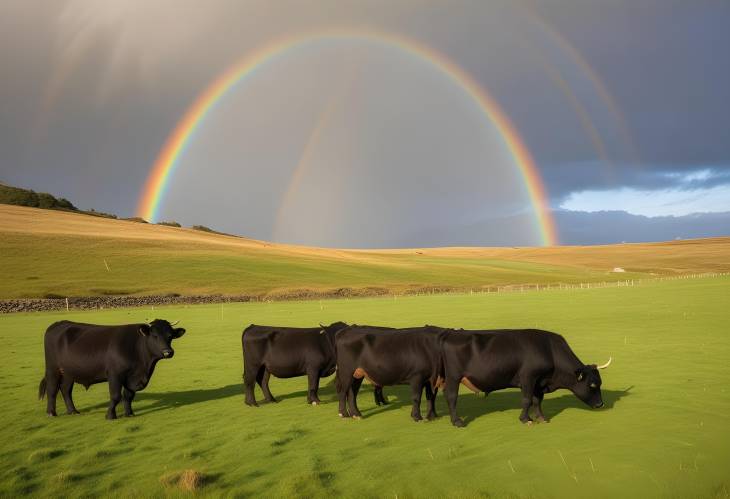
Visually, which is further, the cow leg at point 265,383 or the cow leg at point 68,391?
the cow leg at point 265,383

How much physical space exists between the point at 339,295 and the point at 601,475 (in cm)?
5852

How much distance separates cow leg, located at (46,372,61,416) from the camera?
13.5 m

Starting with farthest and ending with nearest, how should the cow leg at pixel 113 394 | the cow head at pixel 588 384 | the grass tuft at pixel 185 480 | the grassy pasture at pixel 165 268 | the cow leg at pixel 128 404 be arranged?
the grassy pasture at pixel 165 268
the cow leg at pixel 128 404
the cow leg at pixel 113 394
the cow head at pixel 588 384
the grass tuft at pixel 185 480

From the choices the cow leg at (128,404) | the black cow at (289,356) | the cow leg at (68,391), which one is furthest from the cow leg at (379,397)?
the cow leg at (68,391)

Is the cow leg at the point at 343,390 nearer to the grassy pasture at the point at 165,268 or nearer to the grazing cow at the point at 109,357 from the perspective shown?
the grazing cow at the point at 109,357

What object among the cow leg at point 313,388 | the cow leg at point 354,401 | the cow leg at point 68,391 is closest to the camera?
the cow leg at point 354,401

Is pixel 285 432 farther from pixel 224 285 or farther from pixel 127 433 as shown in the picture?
pixel 224 285

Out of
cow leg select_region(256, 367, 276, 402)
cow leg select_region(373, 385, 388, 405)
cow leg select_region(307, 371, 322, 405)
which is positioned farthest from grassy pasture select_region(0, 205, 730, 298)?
cow leg select_region(373, 385, 388, 405)

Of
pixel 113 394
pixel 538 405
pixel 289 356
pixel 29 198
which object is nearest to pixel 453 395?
pixel 538 405

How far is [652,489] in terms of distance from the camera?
8.48 metres

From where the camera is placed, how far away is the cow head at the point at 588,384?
1216 cm

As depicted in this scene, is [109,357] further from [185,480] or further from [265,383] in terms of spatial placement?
[185,480]

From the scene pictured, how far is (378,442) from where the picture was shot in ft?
36.2

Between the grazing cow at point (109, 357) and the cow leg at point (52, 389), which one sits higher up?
the grazing cow at point (109, 357)
